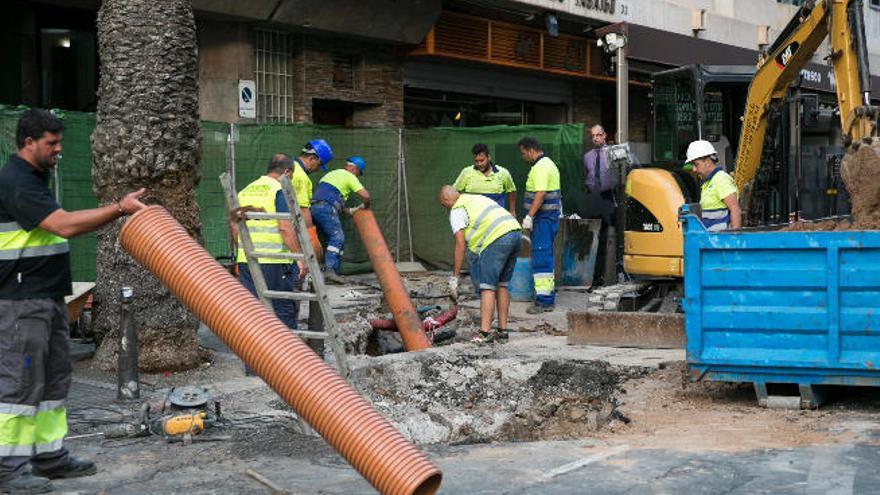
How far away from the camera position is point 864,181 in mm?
9242

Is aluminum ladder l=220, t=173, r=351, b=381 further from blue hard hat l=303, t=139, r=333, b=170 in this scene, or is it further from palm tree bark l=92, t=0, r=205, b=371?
blue hard hat l=303, t=139, r=333, b=170

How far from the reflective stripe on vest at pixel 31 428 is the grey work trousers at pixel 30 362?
0.02 meters

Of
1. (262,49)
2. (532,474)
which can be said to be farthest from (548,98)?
(532,474)

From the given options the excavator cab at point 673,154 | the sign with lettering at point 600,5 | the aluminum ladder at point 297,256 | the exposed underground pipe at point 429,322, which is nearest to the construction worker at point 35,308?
the aluminum ladder at point 297,256

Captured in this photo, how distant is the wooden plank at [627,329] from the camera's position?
11047mm

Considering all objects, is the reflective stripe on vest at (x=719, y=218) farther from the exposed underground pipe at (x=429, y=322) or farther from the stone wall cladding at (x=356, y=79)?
the stone wall cladding at (x=356, y=79)

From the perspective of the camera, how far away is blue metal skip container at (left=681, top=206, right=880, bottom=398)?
8.07m

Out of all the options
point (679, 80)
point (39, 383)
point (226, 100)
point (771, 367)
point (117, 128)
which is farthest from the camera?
point (226, 100)

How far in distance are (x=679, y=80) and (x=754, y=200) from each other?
1821 mm

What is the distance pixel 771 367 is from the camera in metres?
8.34

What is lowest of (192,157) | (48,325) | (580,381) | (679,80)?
(580,381)

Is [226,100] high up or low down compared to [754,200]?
up

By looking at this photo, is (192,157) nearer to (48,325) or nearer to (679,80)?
(48,325)

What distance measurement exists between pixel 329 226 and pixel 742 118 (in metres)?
4.99
